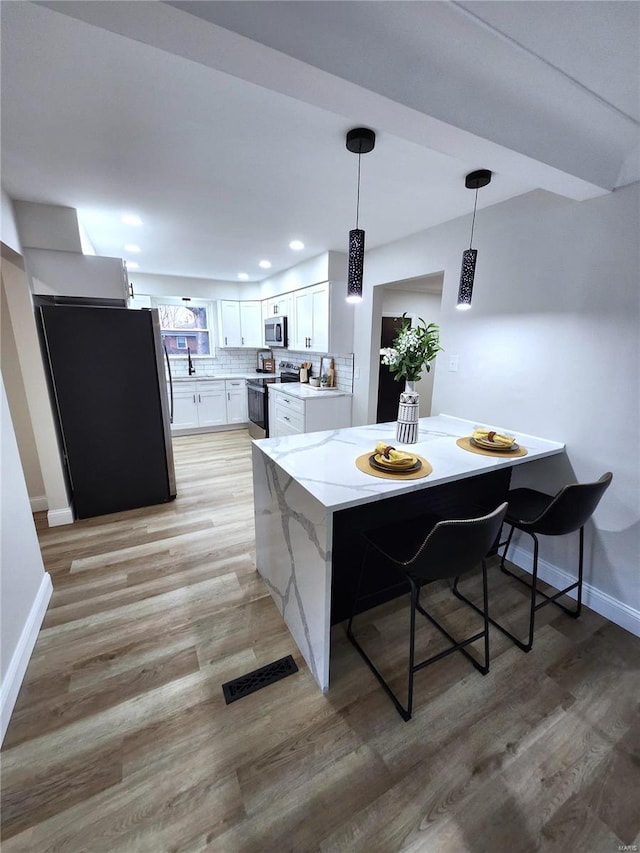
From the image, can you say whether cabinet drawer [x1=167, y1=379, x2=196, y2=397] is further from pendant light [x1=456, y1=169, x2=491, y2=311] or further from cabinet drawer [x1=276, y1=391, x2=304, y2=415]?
pendant light [x1=456, y1=169, x2=491, y2=311]

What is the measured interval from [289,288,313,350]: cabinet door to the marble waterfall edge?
8.75 ft

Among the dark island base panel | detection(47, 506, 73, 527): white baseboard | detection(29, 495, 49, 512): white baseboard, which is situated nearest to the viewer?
the dark island base panel

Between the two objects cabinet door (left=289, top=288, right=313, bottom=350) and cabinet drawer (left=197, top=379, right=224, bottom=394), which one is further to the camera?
cabinet drawer (left=197, top=379, right=224, bottom=394)

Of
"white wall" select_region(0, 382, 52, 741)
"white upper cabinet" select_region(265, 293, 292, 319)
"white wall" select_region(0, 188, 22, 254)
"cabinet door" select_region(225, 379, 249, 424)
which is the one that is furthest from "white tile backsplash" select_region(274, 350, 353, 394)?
"white wall" select_region(0, 382, 52, 741)

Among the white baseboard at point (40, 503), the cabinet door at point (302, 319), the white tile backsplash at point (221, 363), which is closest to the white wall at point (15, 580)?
the white baseboard at point (40, 503)

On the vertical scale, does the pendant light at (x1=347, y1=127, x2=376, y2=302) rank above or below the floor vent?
above

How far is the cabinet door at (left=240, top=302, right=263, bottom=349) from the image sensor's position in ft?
19.1

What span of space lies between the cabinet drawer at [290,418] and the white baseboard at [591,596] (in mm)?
2481

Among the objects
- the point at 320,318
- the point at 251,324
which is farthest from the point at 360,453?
the point at 251,324

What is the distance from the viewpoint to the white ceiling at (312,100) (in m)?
0.94

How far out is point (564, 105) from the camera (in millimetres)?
1375

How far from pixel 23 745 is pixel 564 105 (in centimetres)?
337

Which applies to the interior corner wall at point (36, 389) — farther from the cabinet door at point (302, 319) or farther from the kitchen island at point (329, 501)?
the cabinet door at point (302, 319)

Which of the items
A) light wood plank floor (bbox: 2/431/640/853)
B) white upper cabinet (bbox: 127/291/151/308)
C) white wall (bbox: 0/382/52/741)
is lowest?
light wood plank floor (bbox: 2/431/640/853)
